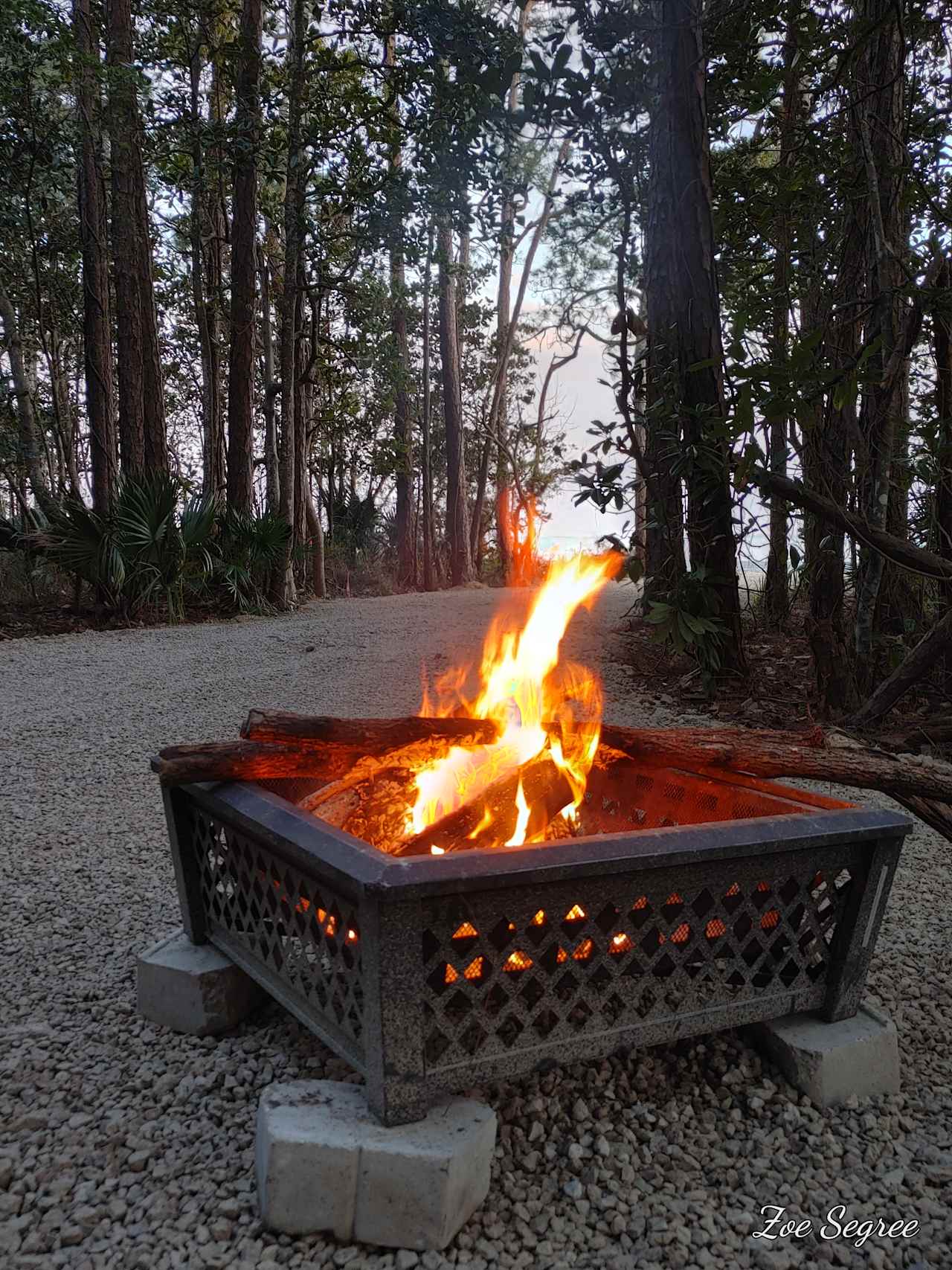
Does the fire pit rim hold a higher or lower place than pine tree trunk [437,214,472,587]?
lower

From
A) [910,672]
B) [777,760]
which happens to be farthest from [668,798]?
[910,672]

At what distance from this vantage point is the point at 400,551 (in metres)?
17.2

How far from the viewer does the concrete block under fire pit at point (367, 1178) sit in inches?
54.0

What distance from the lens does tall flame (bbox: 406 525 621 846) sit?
6.88 feet

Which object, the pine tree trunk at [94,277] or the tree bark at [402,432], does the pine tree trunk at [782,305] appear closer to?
the pine tree trunk at [94,277]

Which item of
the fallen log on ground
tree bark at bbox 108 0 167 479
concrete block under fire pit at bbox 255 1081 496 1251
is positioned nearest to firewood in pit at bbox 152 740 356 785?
concrete block under fire pit at bbox 255 1081 496 1251

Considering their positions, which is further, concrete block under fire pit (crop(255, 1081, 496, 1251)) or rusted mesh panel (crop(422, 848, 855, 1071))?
rusted mesh panel (crop(422, 848, 855, 1071))

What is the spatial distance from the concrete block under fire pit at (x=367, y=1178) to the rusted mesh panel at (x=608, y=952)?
→ 0.13 metres

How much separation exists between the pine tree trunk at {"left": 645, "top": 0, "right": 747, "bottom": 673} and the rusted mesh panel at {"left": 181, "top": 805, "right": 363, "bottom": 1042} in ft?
11.4

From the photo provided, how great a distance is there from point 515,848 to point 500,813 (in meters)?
0.53

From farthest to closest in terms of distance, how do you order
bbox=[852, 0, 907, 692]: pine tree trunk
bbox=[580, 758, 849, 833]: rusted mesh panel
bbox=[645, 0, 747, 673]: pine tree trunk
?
1. bbox=[645, 0, 747, 673]: pine tree trunk
2. bbox=[852, 0, 907, 692]: pine tree trunk
3. bbox=[580, 758, 849, 833]: rusted mesh panel

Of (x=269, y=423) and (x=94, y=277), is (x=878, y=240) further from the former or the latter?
(x=94, y=277)

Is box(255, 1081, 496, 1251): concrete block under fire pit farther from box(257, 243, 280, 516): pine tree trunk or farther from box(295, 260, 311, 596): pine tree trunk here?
box(295, 260, 311, 596): pine tree trunk

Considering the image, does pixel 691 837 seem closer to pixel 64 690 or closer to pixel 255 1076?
pixel 255 1076
